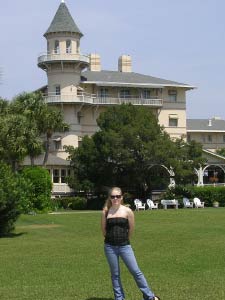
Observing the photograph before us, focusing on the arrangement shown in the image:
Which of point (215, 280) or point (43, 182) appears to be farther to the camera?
point (43, 182)

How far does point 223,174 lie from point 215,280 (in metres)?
64.2

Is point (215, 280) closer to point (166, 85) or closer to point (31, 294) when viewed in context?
point (31, 294)

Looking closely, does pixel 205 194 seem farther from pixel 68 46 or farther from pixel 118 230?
pixel 118 230

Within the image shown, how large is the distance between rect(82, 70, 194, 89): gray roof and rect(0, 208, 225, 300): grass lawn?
158ft

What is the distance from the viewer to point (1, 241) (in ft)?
78.6

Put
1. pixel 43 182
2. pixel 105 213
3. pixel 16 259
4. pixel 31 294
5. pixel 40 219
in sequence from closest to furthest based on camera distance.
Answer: pixel 105 213 → pixel 31 294 → pixel 16 259 → pixel 40 219 → pixel 43 182

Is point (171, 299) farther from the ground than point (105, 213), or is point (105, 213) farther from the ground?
point (105, 213)

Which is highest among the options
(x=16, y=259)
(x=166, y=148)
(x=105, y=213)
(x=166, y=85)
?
(x=166, y=85)

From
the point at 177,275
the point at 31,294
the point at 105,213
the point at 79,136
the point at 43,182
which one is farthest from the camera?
the point at 79,136

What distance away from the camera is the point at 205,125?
3809 inches

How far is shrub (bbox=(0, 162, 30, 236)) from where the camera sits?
25062mm

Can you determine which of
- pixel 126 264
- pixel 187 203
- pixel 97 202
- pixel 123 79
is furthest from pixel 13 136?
pixel 126 264

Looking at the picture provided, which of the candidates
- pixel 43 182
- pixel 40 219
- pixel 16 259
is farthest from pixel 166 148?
pixel 16 259

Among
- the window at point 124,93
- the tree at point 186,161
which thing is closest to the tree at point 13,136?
the tree at point 186,161
